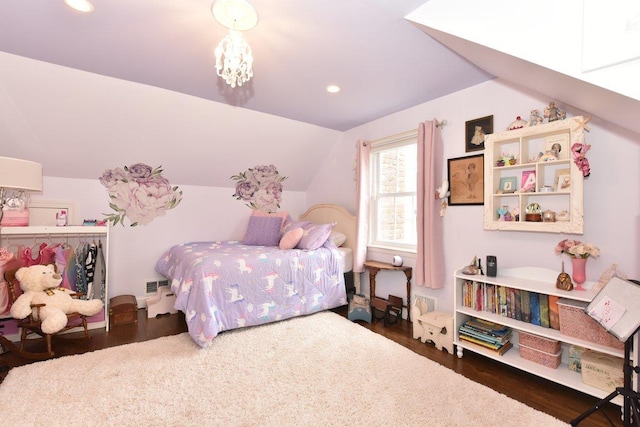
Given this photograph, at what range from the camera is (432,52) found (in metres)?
2.20

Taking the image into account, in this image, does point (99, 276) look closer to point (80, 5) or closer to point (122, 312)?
point (122, 312)

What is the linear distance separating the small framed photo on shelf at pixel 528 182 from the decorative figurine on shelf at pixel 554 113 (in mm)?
407

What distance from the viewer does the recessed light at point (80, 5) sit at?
1.68 meters

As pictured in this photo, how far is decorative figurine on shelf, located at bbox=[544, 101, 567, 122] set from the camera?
2197mm

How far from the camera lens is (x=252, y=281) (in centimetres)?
284

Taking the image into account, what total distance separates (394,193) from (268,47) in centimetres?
215

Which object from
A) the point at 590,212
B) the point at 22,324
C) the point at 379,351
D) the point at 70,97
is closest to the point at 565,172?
the point at 590,212

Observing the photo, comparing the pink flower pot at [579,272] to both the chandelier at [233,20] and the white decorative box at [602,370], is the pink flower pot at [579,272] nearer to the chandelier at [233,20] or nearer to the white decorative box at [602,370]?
the white decorative box at [602,370]

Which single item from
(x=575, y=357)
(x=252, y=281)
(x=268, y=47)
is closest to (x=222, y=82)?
(x=268, y=47)

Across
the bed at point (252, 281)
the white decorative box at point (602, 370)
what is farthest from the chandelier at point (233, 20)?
the white decorative box at point (602, 370)

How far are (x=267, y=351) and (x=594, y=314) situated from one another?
214 centimetres

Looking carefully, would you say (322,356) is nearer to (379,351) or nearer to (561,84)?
(379,351)

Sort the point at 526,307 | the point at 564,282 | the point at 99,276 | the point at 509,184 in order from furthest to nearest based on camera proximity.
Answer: the point at 99,276 → the point at 509,184 → the point at 526,307 → the point at 564,282

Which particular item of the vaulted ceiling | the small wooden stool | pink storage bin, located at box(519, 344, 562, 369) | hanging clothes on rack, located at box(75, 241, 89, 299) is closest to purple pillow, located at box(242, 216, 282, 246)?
the vaulted ceiling
